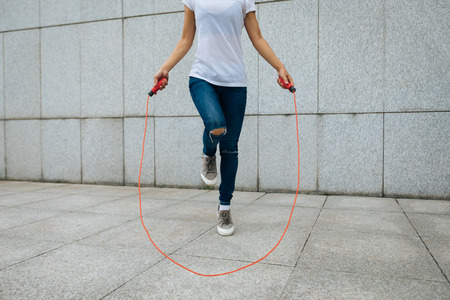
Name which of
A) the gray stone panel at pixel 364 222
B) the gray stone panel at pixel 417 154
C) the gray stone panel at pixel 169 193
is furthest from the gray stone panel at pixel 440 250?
the gray stone panel at pixel 169 193

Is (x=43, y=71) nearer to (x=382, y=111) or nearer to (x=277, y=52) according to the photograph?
(x=277, y=52)

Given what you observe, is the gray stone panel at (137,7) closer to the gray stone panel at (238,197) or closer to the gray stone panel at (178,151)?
the gray stone panel at (178,151)

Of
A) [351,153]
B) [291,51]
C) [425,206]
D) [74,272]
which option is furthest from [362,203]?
[74,272]

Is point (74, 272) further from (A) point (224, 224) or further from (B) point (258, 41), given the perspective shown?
(B) point (258, 41)

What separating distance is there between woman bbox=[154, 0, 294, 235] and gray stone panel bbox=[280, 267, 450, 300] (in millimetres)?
1123

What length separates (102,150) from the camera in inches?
268

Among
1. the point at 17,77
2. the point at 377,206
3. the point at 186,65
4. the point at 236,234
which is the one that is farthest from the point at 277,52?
the point at 17,77

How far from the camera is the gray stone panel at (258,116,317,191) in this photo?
5.66 m

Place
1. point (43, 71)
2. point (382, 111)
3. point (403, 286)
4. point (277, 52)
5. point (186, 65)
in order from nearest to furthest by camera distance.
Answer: point (403, 286) → point (382, 111) → point (277, 52) → point (186, 65) → point (43, 71)

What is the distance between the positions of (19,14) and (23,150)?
257 centimetres

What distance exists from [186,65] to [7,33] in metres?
3.87

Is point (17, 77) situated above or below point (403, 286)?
above

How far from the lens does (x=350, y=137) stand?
5.49 m

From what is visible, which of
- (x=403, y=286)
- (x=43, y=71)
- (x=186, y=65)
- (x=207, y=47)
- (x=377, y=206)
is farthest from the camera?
(x=43, y=71)
